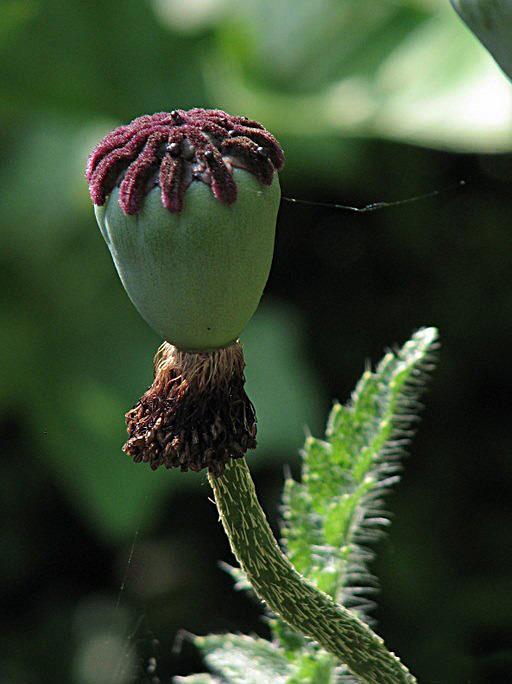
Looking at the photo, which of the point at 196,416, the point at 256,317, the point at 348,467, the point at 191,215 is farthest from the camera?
the point at 256,317

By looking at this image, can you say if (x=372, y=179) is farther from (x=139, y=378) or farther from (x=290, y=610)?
(x=290, y=610)

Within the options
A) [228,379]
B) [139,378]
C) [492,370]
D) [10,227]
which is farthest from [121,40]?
[228,379]

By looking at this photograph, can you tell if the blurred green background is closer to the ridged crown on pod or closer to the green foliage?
the green foliage

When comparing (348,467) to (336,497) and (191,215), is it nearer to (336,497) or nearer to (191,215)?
(336,497)

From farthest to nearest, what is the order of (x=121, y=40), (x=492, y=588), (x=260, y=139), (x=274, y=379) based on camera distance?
(x=121, y=40)
(x=274, y=379)
(x=492, y=588)
(x=260, y=139)

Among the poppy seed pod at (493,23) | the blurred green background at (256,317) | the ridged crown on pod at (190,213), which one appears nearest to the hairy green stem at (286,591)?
the ridged crown on pod at (190,213)

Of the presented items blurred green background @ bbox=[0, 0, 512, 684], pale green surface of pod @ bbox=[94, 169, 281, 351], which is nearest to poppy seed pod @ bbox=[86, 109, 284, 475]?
pale green surface of pod @ bbox=[94, 169, 281, 351]

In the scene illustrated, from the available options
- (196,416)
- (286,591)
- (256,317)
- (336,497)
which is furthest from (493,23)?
(256,317)

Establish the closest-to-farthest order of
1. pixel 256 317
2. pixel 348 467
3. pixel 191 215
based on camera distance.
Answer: pixel 191 215 → pixel 348 467 → pixel 256 317
